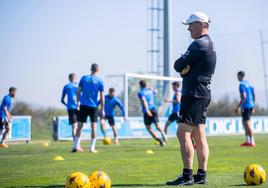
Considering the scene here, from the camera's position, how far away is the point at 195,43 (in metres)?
8.48

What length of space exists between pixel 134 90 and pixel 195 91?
2819cm

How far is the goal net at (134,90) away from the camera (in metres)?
33.6

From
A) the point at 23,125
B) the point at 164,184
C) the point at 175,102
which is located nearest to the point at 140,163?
the point at 164,184

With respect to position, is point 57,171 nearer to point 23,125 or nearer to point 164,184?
point 164,184

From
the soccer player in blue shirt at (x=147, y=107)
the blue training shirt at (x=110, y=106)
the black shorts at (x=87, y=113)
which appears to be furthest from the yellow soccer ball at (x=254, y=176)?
the blue training shirt at (x=110, y=106)

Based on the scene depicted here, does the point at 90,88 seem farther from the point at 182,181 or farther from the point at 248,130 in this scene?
the point at 182,181

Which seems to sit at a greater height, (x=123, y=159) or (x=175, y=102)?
(x=175, y=102)

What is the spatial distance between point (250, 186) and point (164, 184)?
1.24m

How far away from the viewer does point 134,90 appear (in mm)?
36719

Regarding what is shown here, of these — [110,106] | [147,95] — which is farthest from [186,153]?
[110,106]

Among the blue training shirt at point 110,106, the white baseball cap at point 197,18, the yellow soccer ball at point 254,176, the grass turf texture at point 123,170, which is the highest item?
the white baseball cap at point 197,18

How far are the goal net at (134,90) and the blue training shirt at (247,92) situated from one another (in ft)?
41.1

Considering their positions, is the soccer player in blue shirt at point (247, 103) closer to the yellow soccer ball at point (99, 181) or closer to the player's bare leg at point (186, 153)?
the player's bare leg at point (186, 153)

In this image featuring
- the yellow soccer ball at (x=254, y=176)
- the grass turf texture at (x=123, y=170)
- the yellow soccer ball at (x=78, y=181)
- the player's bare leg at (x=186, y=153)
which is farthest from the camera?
the grass turf texture at (x=123, y=170)
